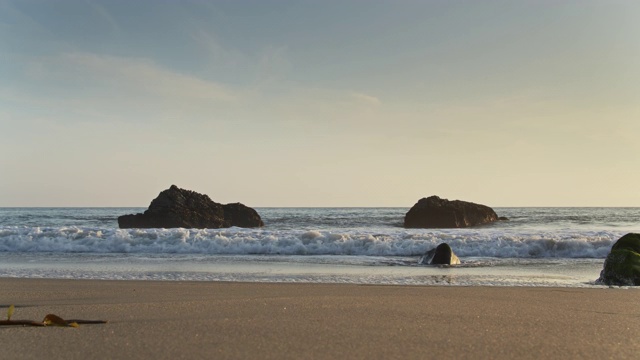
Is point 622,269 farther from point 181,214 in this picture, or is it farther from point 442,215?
point 181,214

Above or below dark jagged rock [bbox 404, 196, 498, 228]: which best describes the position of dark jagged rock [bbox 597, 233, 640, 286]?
below

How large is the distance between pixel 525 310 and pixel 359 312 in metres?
1.44

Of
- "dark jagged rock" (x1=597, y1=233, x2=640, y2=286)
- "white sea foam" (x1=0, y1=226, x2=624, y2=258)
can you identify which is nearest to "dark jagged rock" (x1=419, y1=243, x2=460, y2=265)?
"white sea foam" (x1=0, y1=226, x2=624, y2=258)

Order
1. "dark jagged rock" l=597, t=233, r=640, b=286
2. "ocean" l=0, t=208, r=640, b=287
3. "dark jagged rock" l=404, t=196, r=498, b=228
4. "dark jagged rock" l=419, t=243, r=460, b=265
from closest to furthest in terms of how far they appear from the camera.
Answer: "dark jagged rock" l=597, t=233, r=640, b=286 < "ocean" l=0, t=208, r=640, b=287 < "dark jagged rock" l=419, t=243, r=460, b=265 < "dark jagged rock" l=404, t=196, r=498, b=228

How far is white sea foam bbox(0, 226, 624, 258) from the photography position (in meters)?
15.2

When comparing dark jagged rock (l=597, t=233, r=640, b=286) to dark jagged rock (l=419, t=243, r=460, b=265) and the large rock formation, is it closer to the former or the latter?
dark jagged rock (l=419, t=243, r=460, b=265)

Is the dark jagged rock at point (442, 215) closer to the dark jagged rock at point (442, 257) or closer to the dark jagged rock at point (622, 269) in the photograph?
the dark jagged rock at point (442, 257)

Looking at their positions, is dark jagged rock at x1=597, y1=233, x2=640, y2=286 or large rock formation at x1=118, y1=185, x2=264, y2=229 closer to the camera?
dark jagged rock at x1=597, y1=233, x2=640, y2=286

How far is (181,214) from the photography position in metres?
32.1

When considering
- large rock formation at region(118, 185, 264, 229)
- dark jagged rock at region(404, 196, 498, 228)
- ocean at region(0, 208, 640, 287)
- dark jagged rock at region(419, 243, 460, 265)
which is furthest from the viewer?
dark jagged rock at region(404, 196, 498, 228)

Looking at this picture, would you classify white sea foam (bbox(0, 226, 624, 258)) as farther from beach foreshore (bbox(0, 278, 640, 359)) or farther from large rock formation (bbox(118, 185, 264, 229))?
large rock formation (bbox(118, 185, 264, 229))

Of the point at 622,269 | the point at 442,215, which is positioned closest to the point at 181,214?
the point at 442,215

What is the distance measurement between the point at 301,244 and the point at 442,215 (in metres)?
18.9

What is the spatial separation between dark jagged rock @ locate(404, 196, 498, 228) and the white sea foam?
1647 cm
